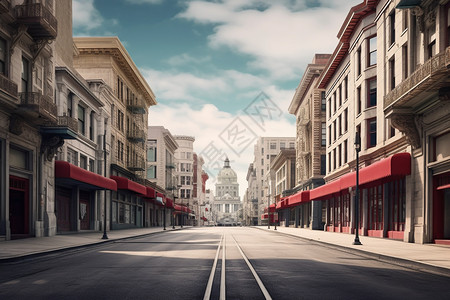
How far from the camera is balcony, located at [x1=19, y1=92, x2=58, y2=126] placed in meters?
25.3

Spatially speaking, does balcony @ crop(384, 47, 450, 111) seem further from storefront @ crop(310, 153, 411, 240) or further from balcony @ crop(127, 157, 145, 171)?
balcony @ crop(127, 157, 145, 171)

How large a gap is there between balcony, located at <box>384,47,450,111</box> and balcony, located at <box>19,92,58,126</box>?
62.1 feet

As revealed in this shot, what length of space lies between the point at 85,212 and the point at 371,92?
2656 cm

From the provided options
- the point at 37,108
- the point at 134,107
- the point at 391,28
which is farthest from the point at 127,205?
the point at 391,28

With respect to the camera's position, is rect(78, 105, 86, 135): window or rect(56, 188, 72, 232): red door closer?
rect(56, 188, 72, 232): red door

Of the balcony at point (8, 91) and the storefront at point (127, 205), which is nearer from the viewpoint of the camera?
the balcony at point (8, 91)

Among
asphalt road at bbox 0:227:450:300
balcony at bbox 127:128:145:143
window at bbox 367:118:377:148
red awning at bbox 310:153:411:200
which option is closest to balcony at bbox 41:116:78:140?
asphalt road at bbox 0:227:450:300

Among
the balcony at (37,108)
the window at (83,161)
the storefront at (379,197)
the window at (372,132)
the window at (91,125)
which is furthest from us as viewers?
the window at (91,125)

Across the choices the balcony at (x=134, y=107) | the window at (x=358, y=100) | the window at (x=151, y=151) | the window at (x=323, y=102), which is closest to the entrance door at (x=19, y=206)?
the window at (x=358, y=100)

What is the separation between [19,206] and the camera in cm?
2830

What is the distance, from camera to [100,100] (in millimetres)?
44312

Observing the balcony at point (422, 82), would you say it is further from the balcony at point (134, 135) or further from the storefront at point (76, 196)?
the balcony at point (134, 135)

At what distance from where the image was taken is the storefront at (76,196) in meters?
32.8

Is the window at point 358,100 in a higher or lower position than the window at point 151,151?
higher
